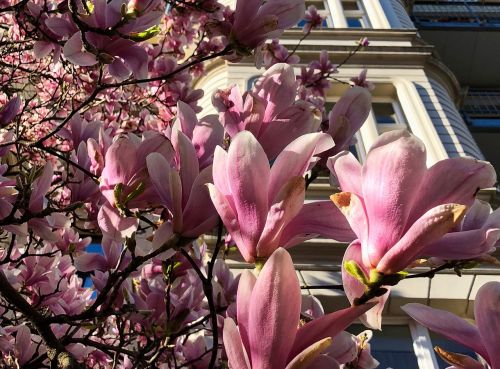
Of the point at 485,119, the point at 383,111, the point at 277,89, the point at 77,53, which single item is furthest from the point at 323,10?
the point at 277,89

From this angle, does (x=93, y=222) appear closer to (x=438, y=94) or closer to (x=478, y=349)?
(x=478, y=349)

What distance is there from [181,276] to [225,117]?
821 mm

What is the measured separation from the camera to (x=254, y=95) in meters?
1.13

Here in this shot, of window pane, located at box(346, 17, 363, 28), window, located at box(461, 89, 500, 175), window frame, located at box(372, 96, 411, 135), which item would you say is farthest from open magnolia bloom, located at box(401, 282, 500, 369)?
window, located at box(461, 89, 500, 175)

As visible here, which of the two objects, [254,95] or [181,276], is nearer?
[254,95]

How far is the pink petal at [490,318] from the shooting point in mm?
734

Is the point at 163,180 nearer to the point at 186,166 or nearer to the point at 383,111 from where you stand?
the point at 186,166

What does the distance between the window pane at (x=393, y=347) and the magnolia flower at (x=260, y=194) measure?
4216 millimetres

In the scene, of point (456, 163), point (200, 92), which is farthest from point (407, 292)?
point (456, 163)

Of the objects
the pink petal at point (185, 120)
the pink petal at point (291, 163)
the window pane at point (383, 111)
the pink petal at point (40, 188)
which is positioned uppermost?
the pink petal at point (291, 163)

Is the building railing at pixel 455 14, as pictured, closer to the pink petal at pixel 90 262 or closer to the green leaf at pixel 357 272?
the pink petal at pixel 90 262

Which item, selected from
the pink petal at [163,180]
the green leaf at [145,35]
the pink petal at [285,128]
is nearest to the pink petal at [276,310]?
the pink petal at [163,180]

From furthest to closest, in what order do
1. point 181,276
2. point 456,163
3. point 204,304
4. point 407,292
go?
point 407,292
point 204,304
point 181,276
point 456,163

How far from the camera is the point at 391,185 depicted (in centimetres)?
71
